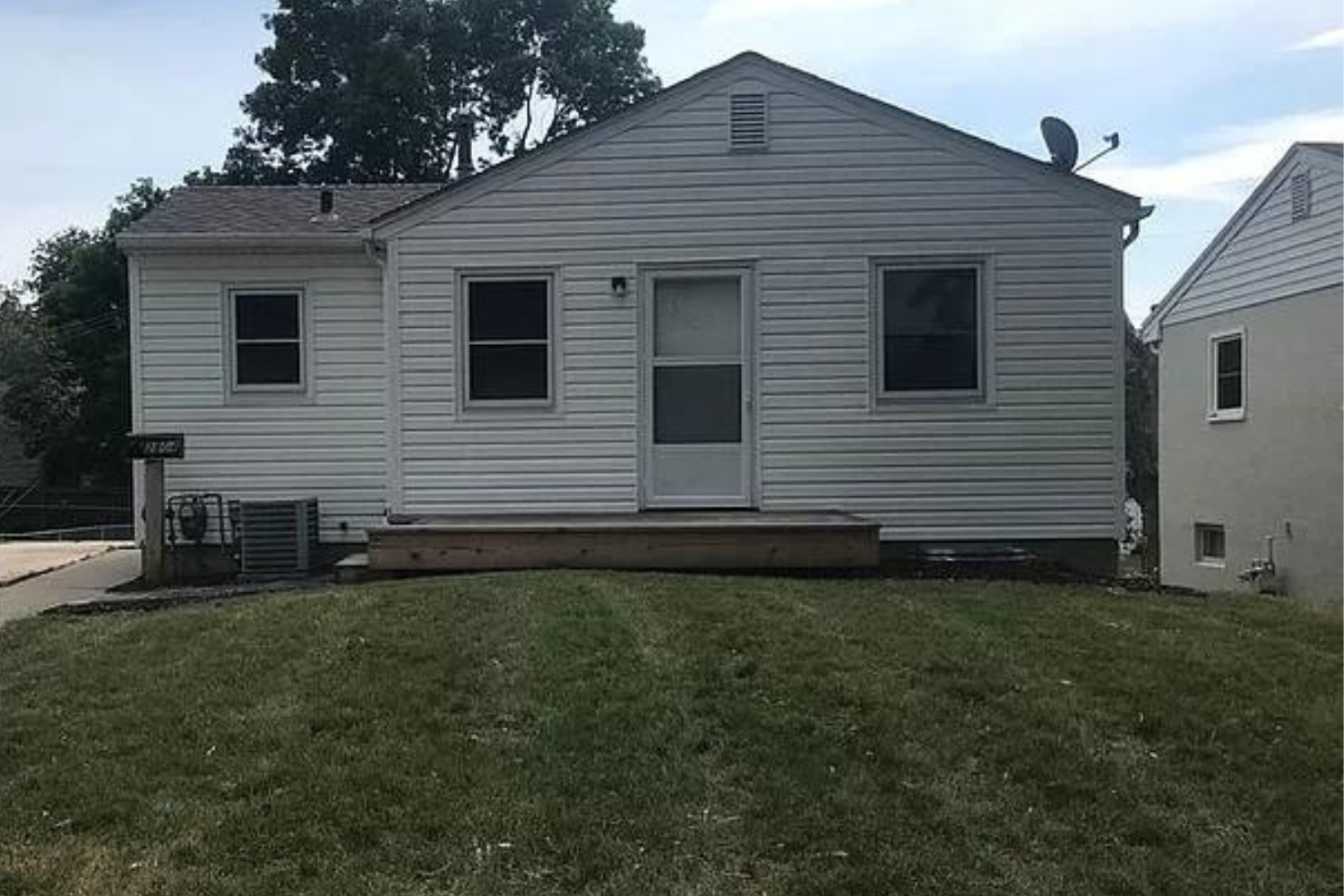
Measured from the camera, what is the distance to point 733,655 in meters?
6.05

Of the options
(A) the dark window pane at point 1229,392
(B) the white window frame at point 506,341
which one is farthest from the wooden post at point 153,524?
(A) the dark window pane at point 1229,392

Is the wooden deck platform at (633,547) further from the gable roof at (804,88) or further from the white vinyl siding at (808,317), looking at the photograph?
the gable roof at (804,88)

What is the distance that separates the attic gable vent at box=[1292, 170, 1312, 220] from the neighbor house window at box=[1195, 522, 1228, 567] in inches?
183

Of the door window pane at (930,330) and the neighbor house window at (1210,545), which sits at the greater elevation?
the door window pane at (930,330)

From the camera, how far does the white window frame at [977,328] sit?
1067cm

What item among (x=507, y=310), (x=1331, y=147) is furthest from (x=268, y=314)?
(x=1331, y=147)

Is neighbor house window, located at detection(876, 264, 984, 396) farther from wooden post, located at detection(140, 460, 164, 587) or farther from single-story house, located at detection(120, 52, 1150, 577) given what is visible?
wooden post, located at detection(140, 460, 164, 587)

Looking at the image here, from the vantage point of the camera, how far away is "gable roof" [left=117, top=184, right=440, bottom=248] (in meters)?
12.0

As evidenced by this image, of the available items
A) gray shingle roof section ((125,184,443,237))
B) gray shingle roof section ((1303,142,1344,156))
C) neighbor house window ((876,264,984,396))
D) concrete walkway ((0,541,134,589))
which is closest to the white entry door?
neighbor house window ((876,264,984,396))

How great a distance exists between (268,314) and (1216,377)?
39.8 ft

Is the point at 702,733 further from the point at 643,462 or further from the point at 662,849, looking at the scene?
the point at 643,462

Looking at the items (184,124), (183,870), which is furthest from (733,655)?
(184,124)

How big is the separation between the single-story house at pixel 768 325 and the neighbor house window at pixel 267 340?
174cm

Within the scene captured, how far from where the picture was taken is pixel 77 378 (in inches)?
1276
